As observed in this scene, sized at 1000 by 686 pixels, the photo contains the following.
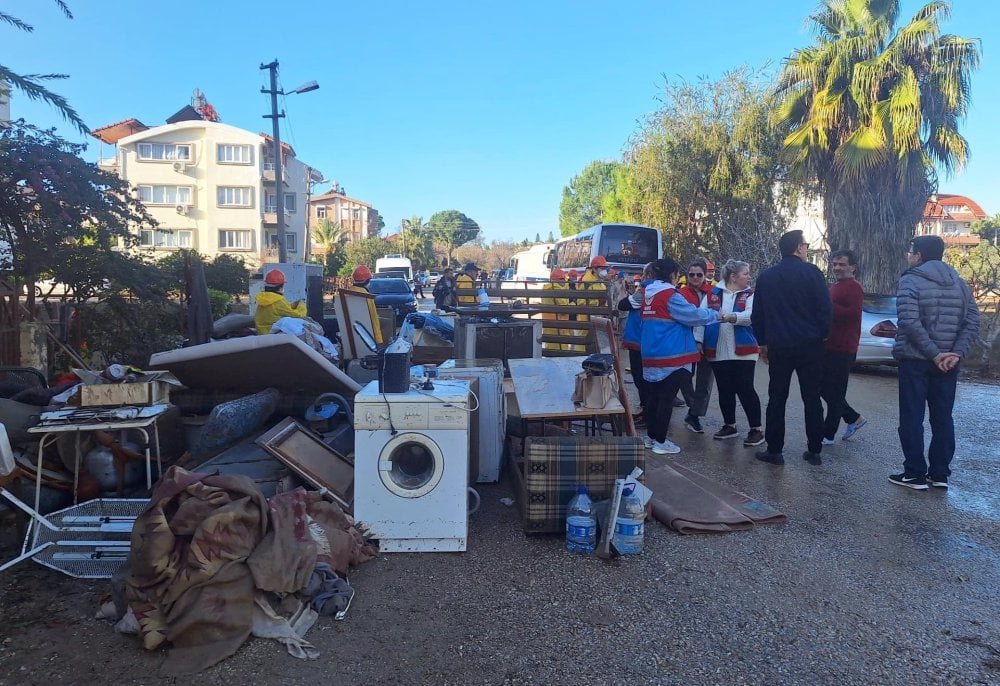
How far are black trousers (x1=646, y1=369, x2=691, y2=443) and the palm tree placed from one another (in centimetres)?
1299

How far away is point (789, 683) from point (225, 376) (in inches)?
168

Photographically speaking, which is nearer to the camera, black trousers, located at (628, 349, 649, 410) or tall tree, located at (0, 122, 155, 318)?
black trousers, located at (628, 349, 649, 410)

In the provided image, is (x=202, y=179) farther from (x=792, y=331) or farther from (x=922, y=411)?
(x=922, y=411)

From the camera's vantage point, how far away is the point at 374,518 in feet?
12.4

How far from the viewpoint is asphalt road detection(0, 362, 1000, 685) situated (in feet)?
8.91

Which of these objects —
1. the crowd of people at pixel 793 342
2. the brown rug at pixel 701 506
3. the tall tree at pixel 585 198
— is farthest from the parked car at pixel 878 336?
the tall tree at pixel 585 198

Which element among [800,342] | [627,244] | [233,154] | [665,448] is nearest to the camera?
[800,342]

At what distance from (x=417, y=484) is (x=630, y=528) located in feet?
4.05

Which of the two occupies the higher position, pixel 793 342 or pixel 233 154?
pixel 233 154

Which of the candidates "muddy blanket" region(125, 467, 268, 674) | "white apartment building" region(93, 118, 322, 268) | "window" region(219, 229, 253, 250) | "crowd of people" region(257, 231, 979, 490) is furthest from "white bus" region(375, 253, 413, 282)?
"muddy blanket" region(125, 467, 268, 674)

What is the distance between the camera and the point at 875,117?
15.4 metres

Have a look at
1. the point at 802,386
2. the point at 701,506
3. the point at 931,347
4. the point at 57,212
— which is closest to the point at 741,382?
the point at 802,386

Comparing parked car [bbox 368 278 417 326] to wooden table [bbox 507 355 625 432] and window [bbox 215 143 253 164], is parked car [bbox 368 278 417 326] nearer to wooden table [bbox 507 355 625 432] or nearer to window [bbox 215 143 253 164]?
wooden table [bbox 507 355 625 432]

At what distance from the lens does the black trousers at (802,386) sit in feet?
17.4
